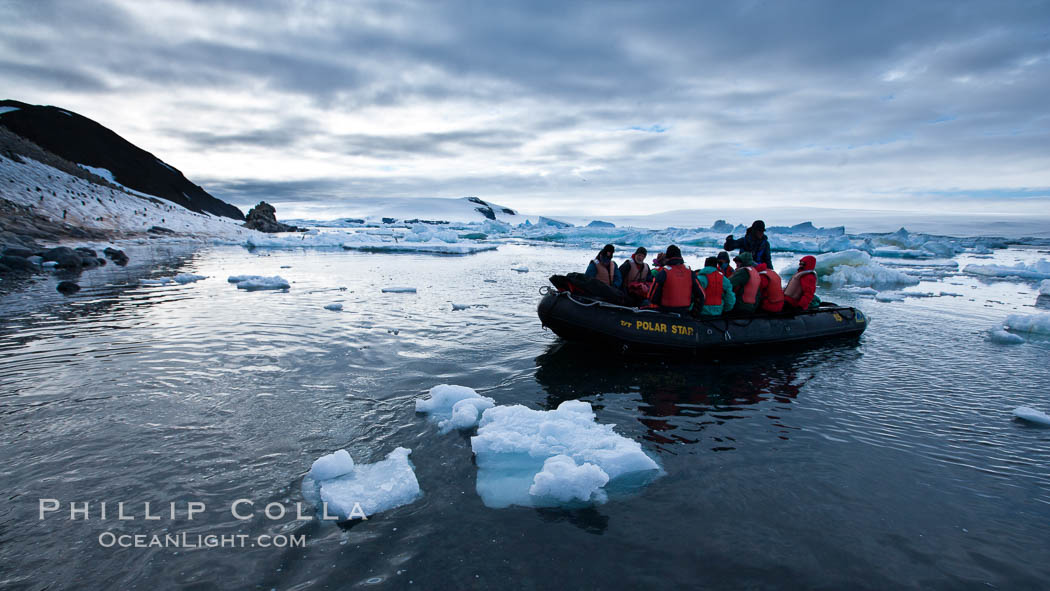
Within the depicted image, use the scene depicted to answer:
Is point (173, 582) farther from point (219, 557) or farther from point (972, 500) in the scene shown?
point (972, 500)

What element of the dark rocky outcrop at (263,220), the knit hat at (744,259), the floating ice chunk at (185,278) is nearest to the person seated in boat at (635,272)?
the knit hat at (744,259)

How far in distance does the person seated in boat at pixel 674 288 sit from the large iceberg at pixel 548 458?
11.7ft

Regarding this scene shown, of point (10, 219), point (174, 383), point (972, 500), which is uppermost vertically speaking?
point (10, 219)

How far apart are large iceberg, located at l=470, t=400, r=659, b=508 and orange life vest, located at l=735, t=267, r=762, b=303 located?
4846 millimetres

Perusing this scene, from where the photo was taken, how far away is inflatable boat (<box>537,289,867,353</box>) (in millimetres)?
7352

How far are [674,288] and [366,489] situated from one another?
5831mm

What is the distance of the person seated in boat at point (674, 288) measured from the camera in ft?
25.4

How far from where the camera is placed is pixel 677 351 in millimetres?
7531

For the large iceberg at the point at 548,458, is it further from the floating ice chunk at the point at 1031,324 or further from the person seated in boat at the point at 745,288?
the floating ice chunk at the point at 1031,324

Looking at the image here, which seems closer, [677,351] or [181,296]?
[677,351]

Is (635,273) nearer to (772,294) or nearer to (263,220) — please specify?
(772,294)

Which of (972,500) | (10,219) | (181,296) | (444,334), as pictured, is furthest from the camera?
(10,219)

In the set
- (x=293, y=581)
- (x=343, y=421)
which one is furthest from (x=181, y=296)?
(x=293, y=581)

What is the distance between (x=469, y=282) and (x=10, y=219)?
77.8 ft
